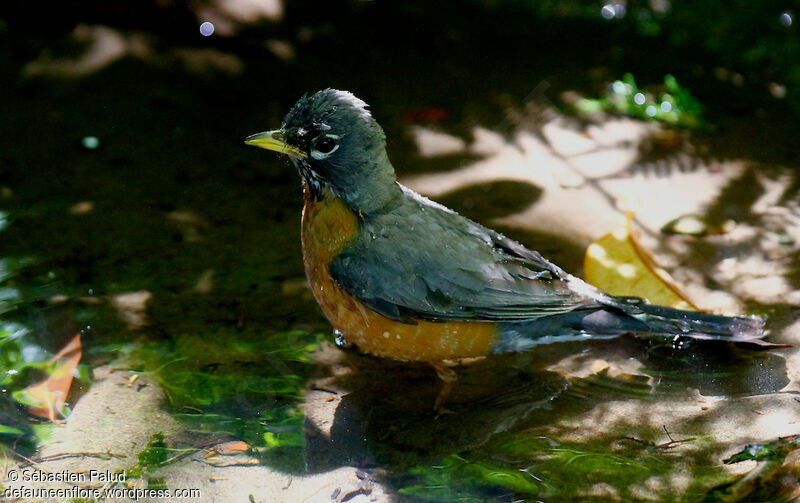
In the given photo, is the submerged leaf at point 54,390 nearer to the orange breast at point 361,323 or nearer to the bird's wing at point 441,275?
the orange breast at point 361,323

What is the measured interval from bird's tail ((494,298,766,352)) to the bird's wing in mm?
109

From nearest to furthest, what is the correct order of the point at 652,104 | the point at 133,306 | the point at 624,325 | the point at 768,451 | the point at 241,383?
1. the point at 768,451
2. the point at 241,383
3. the point at 624,325
4. the point at 133,306
5. the point at 652,104

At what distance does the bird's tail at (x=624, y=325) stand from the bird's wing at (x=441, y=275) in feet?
0.36

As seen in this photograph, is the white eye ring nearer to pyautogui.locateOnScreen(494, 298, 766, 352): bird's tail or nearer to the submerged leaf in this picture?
pyautogui.locateOnScreen(494, 298, 766, 352): bird's tail

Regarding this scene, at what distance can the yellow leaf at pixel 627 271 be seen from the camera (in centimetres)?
520

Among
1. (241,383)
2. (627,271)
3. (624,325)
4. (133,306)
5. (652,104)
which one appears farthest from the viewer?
(652,104)

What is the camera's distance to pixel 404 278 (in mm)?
4602

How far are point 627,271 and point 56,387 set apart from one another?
352 cm

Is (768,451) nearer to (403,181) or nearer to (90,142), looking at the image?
(403,181)

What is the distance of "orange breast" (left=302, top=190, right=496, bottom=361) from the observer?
4.59 meters

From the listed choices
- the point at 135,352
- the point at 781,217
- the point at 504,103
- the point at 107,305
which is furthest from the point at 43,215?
the point at 781,217

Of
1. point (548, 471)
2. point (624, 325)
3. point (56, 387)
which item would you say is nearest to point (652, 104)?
point (624, 325)

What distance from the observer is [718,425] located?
416cm

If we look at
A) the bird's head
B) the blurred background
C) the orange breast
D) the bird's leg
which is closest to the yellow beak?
the bird's head
